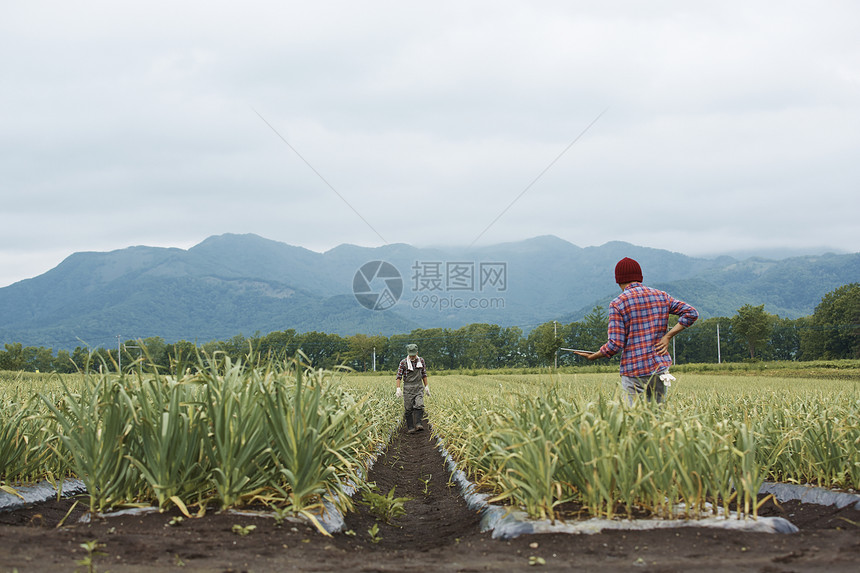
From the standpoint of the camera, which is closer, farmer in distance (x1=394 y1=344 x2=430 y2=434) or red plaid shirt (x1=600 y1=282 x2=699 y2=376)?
red plaid shirt (x1=600 y1=282 x2=699 y2=376)

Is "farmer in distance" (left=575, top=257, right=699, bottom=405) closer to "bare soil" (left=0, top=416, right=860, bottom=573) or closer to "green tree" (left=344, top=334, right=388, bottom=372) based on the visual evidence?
"bare soil" (left=0, top=416, right=860, bottom=573)

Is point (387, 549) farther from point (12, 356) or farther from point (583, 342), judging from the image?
point (583, 342)

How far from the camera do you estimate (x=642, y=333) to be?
6.00m

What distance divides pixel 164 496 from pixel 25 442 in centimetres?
188

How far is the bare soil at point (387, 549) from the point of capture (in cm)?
271

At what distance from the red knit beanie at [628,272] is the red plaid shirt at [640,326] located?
0.19 meters

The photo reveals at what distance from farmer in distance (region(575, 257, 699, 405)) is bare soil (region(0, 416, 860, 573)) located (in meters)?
2.14

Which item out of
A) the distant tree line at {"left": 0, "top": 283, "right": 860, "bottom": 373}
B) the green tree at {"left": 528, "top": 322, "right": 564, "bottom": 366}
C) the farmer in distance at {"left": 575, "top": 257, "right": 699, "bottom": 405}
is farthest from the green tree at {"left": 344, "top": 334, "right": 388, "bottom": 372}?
the farmer in distance at {"left": 575, "top": 257, "right": 699, "bottom": 405}

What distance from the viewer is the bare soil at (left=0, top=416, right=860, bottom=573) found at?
2.71 metres

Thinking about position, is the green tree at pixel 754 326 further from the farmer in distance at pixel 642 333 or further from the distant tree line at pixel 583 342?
the farmer in distance at pixel 642 333

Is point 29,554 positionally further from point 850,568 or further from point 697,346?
point 697,346

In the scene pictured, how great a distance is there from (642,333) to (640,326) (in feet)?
0.23

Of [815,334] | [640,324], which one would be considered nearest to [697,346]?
[815,334]

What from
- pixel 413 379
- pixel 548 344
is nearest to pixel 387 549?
pixel 413 379
